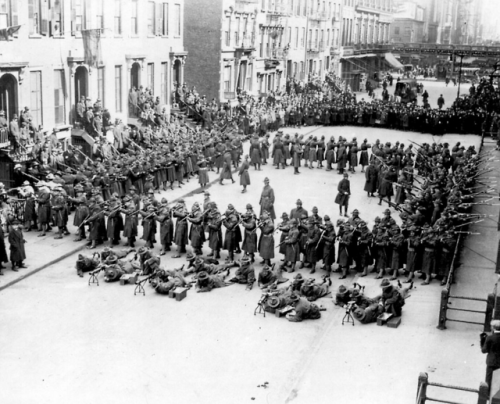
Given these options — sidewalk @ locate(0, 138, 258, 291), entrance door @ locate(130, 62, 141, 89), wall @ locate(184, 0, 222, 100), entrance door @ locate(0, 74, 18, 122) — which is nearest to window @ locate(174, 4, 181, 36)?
wall @ locate(184, 0, 222, 100)

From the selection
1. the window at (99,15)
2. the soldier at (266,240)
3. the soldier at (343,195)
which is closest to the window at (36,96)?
the window at (99,15)

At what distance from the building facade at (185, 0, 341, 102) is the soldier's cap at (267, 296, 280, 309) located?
29.9 m

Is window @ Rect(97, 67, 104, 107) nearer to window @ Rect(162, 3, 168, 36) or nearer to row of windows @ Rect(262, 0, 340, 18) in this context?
window @ Rect(162, 3, 168, 36)

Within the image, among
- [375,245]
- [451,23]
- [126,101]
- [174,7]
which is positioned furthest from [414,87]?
[451,23]

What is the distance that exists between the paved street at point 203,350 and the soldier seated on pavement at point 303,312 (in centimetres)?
15

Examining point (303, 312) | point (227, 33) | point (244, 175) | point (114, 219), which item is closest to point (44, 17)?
point (244, 175)

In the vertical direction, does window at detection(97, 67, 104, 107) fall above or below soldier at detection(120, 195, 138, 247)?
above

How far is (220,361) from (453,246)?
7266 millimetres

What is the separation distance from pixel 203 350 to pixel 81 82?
69.7 feet

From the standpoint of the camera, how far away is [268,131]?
41500mm

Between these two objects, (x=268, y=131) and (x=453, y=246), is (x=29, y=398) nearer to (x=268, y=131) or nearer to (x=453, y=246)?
(x=453, y=246)

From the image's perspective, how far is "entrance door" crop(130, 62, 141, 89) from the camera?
36438mm

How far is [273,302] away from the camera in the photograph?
1612cm

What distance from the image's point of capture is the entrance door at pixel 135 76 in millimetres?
36438
